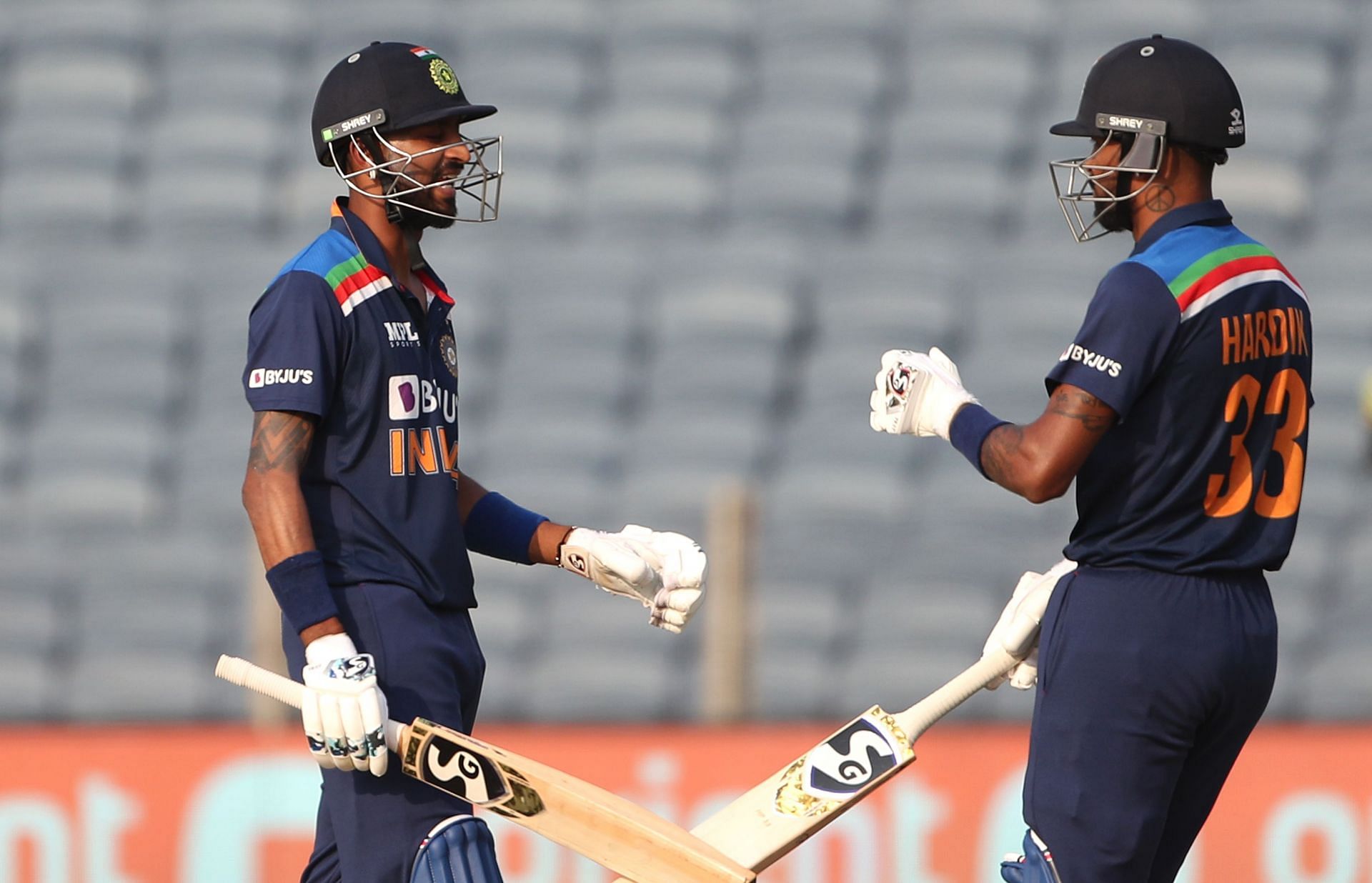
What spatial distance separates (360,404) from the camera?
10.3 feet

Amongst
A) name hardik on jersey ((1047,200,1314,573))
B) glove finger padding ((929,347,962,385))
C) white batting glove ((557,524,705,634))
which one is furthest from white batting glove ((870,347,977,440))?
white batting glove ((557,524,705,634))

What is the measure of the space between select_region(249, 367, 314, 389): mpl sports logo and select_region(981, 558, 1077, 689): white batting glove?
4.31 feet

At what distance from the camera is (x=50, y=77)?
9.16 metres

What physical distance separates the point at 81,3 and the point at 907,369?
7.28 m

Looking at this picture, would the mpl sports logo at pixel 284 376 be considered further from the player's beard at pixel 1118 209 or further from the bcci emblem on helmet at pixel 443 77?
the player's beard at pixel 1118 209

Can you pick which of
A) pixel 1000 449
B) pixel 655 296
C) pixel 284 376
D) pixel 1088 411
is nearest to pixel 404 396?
pixel 284 376

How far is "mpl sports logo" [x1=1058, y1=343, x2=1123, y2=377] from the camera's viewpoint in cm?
296

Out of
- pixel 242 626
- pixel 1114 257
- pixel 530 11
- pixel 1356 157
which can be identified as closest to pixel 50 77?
pixel 530 11

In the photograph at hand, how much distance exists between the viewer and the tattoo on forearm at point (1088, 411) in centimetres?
299

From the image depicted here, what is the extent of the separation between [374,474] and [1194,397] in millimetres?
1372

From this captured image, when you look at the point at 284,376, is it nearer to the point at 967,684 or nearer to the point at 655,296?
the point at 967,684

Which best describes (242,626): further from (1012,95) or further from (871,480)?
(1012,95)

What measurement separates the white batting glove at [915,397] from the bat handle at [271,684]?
100 centimetres

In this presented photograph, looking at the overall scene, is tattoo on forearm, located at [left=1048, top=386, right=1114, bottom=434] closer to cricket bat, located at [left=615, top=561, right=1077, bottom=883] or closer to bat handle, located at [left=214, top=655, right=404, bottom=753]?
cricket bat, located at [left=615, top=561, right=1077, bottom=883]
